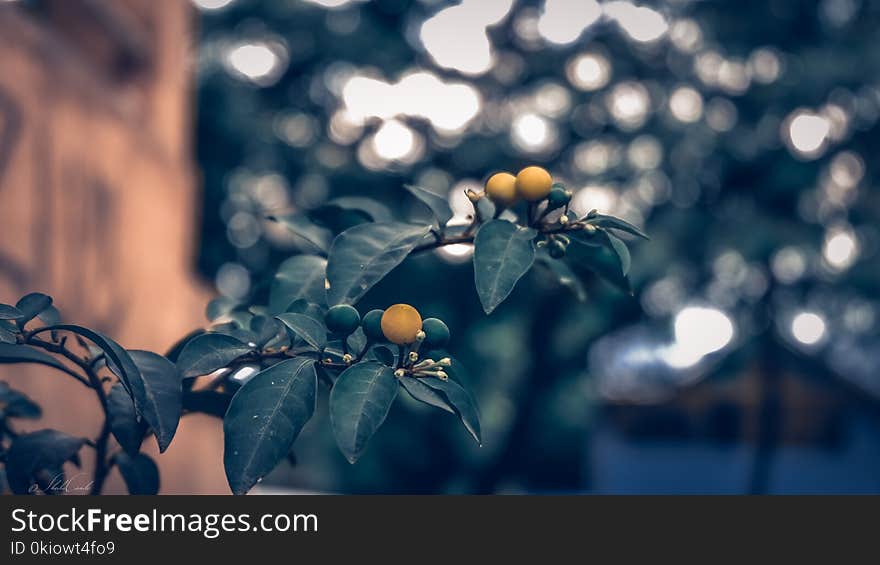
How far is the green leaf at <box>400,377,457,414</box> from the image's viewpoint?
0.96 metres

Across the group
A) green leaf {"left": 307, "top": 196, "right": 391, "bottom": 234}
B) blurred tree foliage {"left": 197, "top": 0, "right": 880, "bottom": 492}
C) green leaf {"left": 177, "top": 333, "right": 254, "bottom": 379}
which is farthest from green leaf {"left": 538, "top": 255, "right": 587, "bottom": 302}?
blurred tree foliage {"left": 197, "top": 0, "right": 880, "bottom": 492}

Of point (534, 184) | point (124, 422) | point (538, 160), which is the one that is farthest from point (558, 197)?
point (538, 160)

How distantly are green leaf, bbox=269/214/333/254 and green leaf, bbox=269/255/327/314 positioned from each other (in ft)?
0.11

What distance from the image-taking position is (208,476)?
4.09m

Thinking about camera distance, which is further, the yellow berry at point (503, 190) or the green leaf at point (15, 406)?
the green leaf at point (15, 406)

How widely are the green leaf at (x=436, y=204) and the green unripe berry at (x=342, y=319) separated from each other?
9.3 inches

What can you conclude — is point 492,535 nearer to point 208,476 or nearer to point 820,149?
point 208,476

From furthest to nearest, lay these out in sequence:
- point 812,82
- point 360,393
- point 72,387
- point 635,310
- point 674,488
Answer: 1. point 674,488
2. point 635,310
3. point 812,82
4. point 72,387
5. point 360,393

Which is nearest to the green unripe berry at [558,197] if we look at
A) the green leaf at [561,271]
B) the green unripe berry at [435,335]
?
the green leaf at [561,271]

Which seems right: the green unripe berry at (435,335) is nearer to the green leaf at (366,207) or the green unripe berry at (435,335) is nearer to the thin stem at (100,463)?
the green leaf at (366,207)

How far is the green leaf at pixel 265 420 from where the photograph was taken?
893 millimetres

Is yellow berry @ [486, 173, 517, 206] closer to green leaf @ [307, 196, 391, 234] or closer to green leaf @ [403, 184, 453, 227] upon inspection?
green leaf @ [403, 184, 453, 227]

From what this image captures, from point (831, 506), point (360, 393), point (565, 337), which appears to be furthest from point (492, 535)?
point (565, 337)

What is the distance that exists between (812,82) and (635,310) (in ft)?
6.10
